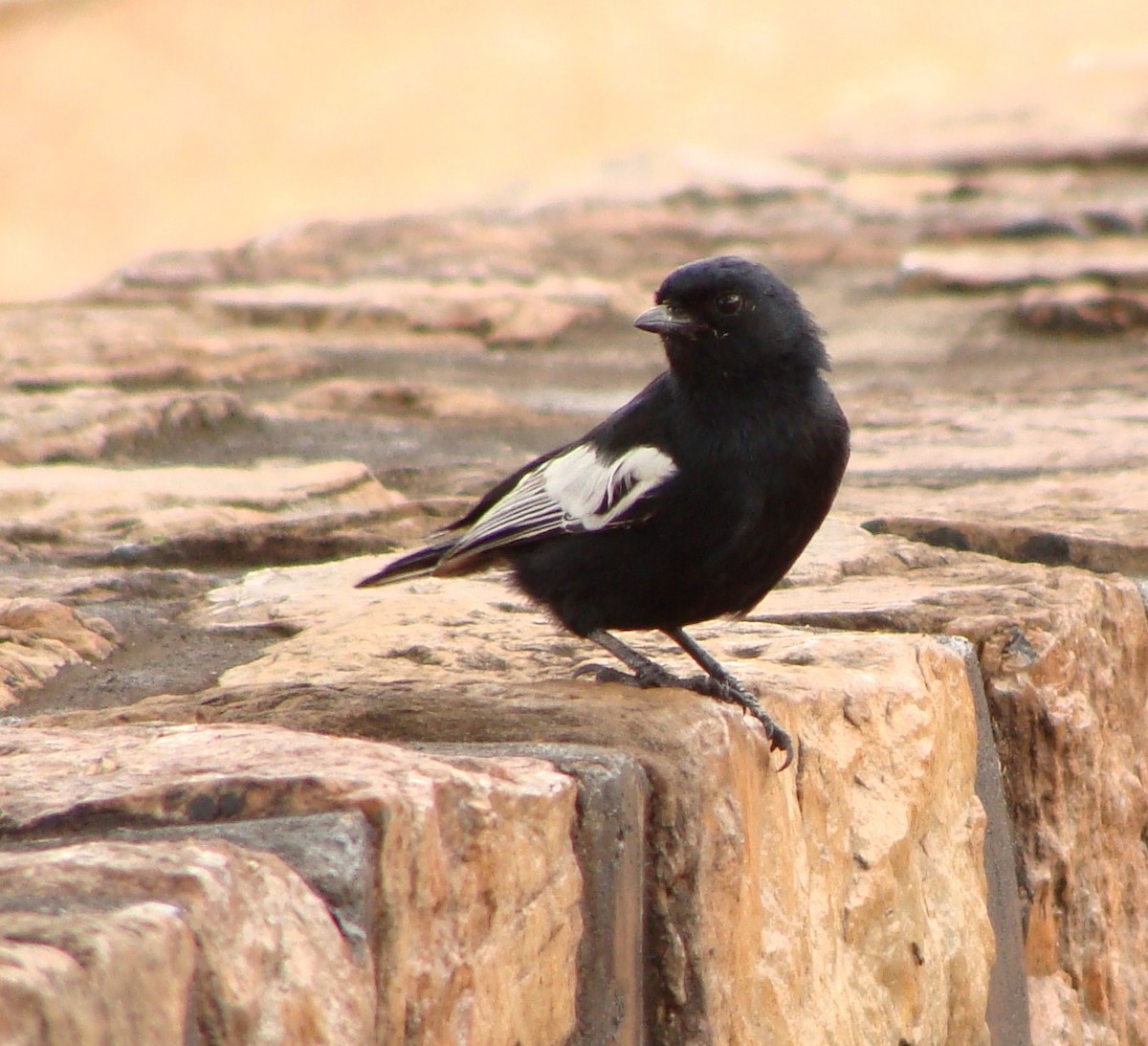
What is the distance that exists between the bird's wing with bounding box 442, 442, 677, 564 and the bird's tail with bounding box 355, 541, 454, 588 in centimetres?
2

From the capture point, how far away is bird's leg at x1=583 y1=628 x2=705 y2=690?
2.55 metres

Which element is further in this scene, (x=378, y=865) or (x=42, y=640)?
(x=42, y=640)

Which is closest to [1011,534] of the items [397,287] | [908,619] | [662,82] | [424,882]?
[908,619]

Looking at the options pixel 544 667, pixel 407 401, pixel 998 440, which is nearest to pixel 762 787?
pixel 544 667

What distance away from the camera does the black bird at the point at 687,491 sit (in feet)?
8.96

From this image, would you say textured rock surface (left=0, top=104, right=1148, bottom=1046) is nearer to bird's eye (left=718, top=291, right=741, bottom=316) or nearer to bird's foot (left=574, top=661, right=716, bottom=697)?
bird's foot (left=574, top=661, right=716, bottom=697)

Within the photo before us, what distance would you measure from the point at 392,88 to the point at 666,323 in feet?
47.3

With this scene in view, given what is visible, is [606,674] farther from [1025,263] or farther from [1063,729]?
[1025,263]

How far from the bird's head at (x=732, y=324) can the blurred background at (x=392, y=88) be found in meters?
9.55

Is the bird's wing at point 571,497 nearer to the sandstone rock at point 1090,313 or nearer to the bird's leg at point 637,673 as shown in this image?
the bird's leg at point 637,673

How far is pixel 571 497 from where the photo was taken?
291 cm

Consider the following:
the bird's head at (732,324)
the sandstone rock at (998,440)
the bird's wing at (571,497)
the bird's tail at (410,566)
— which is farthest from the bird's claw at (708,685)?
the sandstone rock at (998,440)

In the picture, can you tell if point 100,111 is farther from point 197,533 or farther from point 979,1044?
point 979,1044

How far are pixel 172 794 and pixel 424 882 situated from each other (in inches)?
10.1
